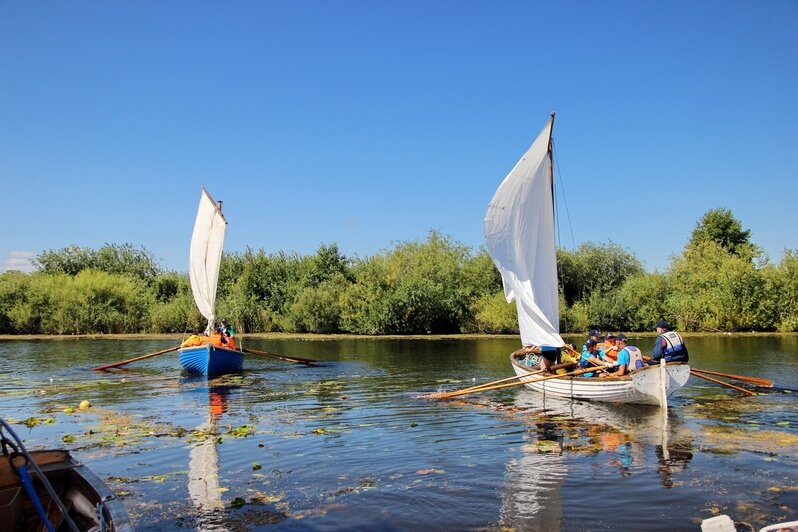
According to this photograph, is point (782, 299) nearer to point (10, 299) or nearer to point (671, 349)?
point (671, 349)

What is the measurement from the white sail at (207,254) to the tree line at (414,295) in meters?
29.4

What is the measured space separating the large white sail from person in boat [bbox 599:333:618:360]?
64.1 inches

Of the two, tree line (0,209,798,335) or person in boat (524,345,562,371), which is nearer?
person in boat (524,345,562,371)

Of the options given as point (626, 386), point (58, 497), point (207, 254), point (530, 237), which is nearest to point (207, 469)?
point (58, 497)

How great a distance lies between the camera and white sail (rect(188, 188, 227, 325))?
29.9 meters

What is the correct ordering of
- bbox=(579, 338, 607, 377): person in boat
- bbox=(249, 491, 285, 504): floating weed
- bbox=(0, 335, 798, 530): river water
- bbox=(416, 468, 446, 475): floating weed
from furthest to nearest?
bbox=(579, 338, 607, 377): person in boat
bbox=(416, 468, 446, 475): floating weed
bbox=(249, 491, 285, 504): floating weed
bbox=(0, 335, 798, 530): river water

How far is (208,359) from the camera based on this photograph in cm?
2770

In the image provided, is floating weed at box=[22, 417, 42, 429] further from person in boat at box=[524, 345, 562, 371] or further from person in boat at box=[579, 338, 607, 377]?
person in boat at box=[579, 338, 607, 377]

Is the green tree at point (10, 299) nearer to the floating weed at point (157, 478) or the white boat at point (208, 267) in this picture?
the white boat at point (208, 267)

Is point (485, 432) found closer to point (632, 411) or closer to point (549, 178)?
point (632, 411)

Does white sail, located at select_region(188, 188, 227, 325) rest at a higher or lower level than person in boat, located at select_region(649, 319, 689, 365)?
higher

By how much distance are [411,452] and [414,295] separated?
146 feet

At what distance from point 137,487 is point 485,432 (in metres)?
8.06

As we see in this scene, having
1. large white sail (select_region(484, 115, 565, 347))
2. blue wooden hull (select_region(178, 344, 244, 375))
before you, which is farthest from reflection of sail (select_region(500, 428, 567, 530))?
blue wooden hull (select_region(178, 344, 244, 375))
